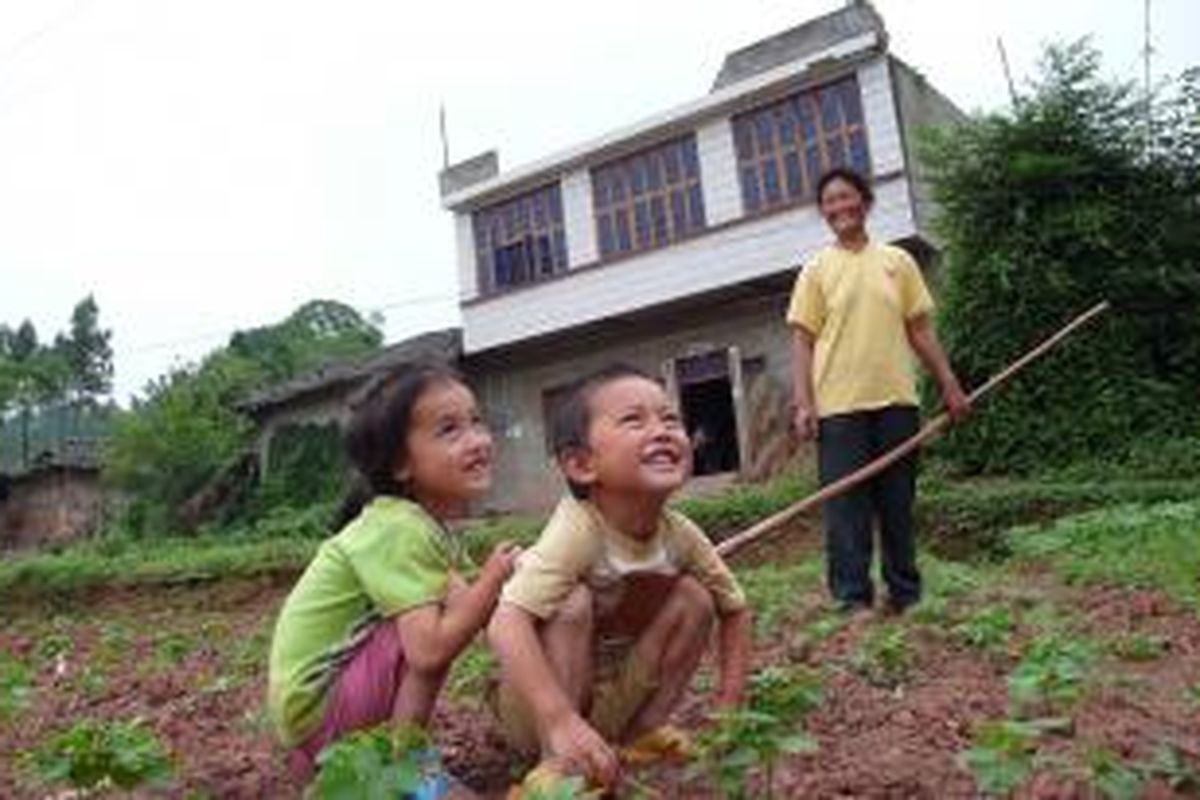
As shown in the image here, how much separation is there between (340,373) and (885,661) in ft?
65.9

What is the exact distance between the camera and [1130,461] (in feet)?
44.6

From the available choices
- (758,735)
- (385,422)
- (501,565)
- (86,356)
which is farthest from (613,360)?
(86,356)

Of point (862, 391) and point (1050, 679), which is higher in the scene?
point (862, 391)

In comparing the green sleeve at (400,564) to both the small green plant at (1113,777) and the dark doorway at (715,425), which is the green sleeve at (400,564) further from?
the dark doorway at (715,425)

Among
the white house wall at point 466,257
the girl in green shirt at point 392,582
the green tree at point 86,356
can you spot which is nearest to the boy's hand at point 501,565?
the girl in green shirt at point 392,582

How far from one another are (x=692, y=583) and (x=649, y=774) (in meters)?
0.41

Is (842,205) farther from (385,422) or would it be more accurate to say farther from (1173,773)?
(1173,773)

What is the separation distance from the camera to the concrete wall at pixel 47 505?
113ft

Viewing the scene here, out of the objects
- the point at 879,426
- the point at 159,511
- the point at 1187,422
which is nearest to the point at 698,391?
the point at 1187,422

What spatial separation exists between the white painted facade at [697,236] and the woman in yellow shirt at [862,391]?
1210 cm

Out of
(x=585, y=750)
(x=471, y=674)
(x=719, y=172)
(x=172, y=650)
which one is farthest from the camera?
(x=719, y=172)

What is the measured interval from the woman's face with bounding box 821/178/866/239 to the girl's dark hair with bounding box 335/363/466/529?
2730mm

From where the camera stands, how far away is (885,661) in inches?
167

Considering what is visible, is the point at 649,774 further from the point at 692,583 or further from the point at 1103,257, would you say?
the point at 1103,257
